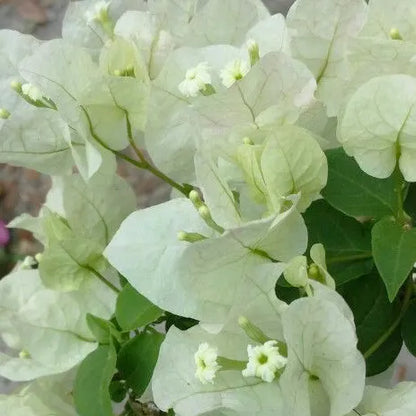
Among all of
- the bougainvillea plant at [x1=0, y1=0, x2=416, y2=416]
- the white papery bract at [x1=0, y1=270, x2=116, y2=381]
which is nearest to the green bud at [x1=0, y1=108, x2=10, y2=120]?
the bougainvillea plant at [x1=0, y1=0, x2=416, y2=416]

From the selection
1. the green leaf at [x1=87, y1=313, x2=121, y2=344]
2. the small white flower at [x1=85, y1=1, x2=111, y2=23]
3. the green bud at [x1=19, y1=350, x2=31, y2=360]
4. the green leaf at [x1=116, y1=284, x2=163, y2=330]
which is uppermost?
the small white flower at [x1=85, y1=1, x2=111, y2=23]

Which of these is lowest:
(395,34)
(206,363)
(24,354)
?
(24,354)

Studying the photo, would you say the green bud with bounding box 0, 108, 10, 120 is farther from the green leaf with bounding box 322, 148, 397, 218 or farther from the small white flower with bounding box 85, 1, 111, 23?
the green leaf with bounding box 322, 148, 397, 218

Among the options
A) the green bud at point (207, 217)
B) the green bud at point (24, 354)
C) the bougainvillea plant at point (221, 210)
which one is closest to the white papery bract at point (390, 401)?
the bougainvillea plant at point (221, 210)

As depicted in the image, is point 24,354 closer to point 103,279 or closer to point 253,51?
point 103,279

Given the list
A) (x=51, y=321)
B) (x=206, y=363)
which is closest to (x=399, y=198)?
(x=206, y=363)

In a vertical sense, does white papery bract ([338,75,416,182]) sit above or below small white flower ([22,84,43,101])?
above
